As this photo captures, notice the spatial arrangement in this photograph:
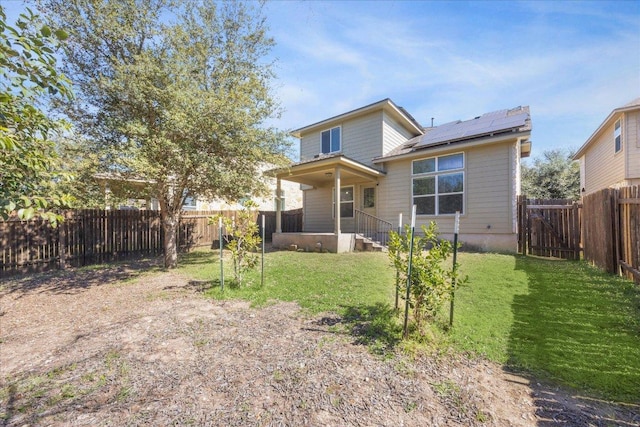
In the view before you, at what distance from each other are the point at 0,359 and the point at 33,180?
2.39 meters

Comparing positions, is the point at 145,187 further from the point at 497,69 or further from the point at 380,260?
the point at 497,69

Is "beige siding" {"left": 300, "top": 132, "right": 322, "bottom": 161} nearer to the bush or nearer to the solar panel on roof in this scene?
the solar panel on roof

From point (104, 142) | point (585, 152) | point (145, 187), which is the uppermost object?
point (585, 152)

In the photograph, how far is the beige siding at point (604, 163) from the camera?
11.3m

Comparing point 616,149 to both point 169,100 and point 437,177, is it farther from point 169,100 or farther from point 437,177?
point 169,100

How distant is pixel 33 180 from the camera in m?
2.63

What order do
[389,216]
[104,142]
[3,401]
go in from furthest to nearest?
[389,216] < [104,142] < [3,401]

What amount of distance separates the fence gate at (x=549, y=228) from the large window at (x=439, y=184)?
198 cm

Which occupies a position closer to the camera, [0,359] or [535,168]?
[0,359]

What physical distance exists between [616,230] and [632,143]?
796cm

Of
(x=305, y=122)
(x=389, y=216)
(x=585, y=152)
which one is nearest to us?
(x=389, y=216)

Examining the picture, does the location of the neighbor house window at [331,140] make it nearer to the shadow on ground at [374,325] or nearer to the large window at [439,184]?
the large window at [439,184]

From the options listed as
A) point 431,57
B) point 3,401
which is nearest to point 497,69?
point 431,57

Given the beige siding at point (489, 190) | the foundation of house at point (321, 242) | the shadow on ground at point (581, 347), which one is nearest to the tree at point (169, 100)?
the foundation of house at point (321, 242)
